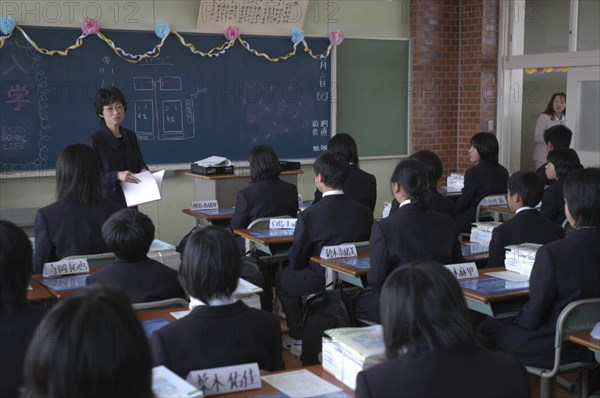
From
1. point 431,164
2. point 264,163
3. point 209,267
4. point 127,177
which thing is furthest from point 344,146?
point 209,267

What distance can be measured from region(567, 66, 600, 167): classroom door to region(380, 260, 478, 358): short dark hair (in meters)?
6.61

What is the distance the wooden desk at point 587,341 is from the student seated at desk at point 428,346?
1.10 meters

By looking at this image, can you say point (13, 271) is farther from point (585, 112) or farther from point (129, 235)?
point (585, 112)

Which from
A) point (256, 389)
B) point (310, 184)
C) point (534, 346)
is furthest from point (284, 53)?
point (256, 389)

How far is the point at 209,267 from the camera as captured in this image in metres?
2.22

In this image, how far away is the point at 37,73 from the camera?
20.4ft

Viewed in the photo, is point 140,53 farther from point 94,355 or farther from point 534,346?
point 94,355

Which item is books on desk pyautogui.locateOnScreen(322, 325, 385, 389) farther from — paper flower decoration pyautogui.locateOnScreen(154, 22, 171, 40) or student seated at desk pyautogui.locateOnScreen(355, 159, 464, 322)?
paper flower decoration pyautogui.locateOnScreen(154, 22, 171, 40)

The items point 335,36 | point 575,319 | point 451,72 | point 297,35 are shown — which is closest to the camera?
point 575,319

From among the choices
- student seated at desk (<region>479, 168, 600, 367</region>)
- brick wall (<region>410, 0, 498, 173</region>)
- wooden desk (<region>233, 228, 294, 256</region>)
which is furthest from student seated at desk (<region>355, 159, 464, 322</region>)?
brick wall (<region>410, 0, 498, 173</region>)

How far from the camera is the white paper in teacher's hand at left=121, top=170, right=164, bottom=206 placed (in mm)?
4723

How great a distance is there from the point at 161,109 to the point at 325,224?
3222 mm

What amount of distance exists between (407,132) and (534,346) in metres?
5.62

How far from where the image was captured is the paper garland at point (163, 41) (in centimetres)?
610
